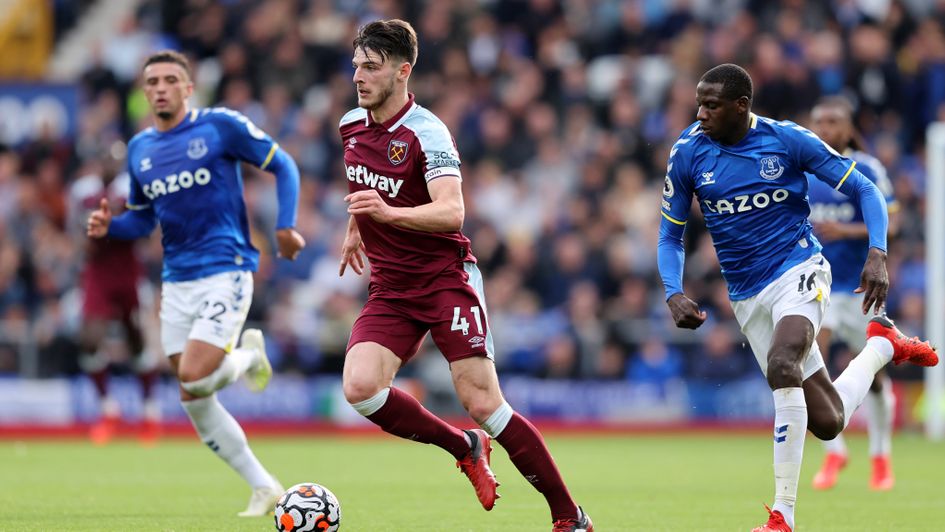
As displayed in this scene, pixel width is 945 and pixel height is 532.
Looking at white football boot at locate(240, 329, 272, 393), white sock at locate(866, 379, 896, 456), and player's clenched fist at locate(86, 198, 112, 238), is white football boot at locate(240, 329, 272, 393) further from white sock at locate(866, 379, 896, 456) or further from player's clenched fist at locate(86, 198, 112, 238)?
white sock at locate(866, 379, 896, 456)

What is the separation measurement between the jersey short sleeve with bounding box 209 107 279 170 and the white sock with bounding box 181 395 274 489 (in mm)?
1654

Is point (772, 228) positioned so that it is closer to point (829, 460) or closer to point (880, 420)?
point (829, 460)

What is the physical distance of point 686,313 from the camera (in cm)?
791

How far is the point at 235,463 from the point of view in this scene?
9.66m

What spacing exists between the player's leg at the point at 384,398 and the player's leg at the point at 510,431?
0.76 feet

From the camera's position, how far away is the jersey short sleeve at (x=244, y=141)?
10094mm

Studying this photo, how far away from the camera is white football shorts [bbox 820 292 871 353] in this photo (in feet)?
40.8

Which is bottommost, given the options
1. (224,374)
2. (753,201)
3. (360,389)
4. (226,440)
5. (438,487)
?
(438,487)

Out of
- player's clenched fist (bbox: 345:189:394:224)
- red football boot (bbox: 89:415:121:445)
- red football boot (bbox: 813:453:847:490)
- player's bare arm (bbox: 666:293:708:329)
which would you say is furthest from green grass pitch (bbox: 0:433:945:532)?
player's clenched fist (bbox: 345:189:394:224)

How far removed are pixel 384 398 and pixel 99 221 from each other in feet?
10.3

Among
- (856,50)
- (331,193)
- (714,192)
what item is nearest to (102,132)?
(331,193)

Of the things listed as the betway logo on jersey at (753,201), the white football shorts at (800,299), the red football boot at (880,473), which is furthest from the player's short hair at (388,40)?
the red football boot at (880,473)

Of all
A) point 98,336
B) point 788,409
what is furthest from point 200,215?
point 98,336

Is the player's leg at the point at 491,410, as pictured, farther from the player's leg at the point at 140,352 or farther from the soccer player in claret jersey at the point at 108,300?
the player's leg at the point at 140,352
